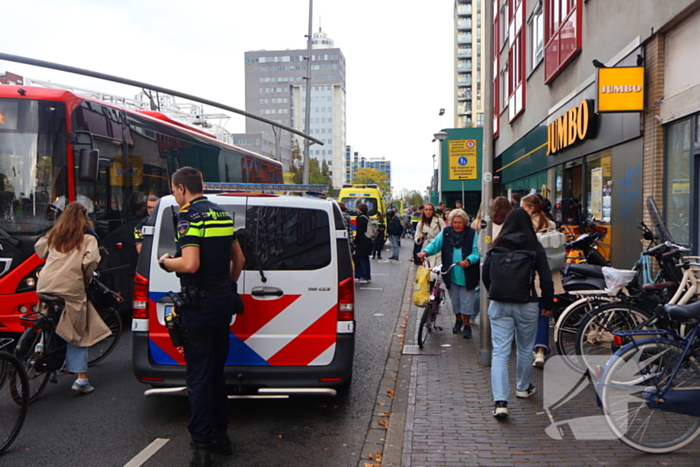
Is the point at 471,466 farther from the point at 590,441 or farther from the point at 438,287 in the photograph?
the point at 438,287

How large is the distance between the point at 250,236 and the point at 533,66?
17683 mm

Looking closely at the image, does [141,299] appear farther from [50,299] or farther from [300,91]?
[300,91]

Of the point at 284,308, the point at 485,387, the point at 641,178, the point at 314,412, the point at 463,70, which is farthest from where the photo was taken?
the point at 463,70

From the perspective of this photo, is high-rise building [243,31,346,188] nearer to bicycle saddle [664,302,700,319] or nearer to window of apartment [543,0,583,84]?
window of apartment [543,0,583,84]

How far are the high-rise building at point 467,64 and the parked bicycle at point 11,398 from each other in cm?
9322

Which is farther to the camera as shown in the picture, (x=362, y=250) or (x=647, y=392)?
(x=362, y=250)

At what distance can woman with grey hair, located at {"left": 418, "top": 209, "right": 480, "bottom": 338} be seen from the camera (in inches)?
316

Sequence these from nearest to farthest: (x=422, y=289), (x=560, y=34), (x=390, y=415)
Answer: (x=390, y=415) < (x=422, y=289) < (x=560, y=34)

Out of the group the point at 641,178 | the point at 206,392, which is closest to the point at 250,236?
the point at 206,392

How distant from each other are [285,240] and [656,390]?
2853 mm

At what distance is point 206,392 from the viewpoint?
4.14m

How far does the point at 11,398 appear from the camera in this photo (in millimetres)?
4328

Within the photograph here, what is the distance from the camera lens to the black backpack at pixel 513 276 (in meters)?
4.88

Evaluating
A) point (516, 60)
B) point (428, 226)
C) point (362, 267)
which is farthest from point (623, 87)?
point (516, 60)
